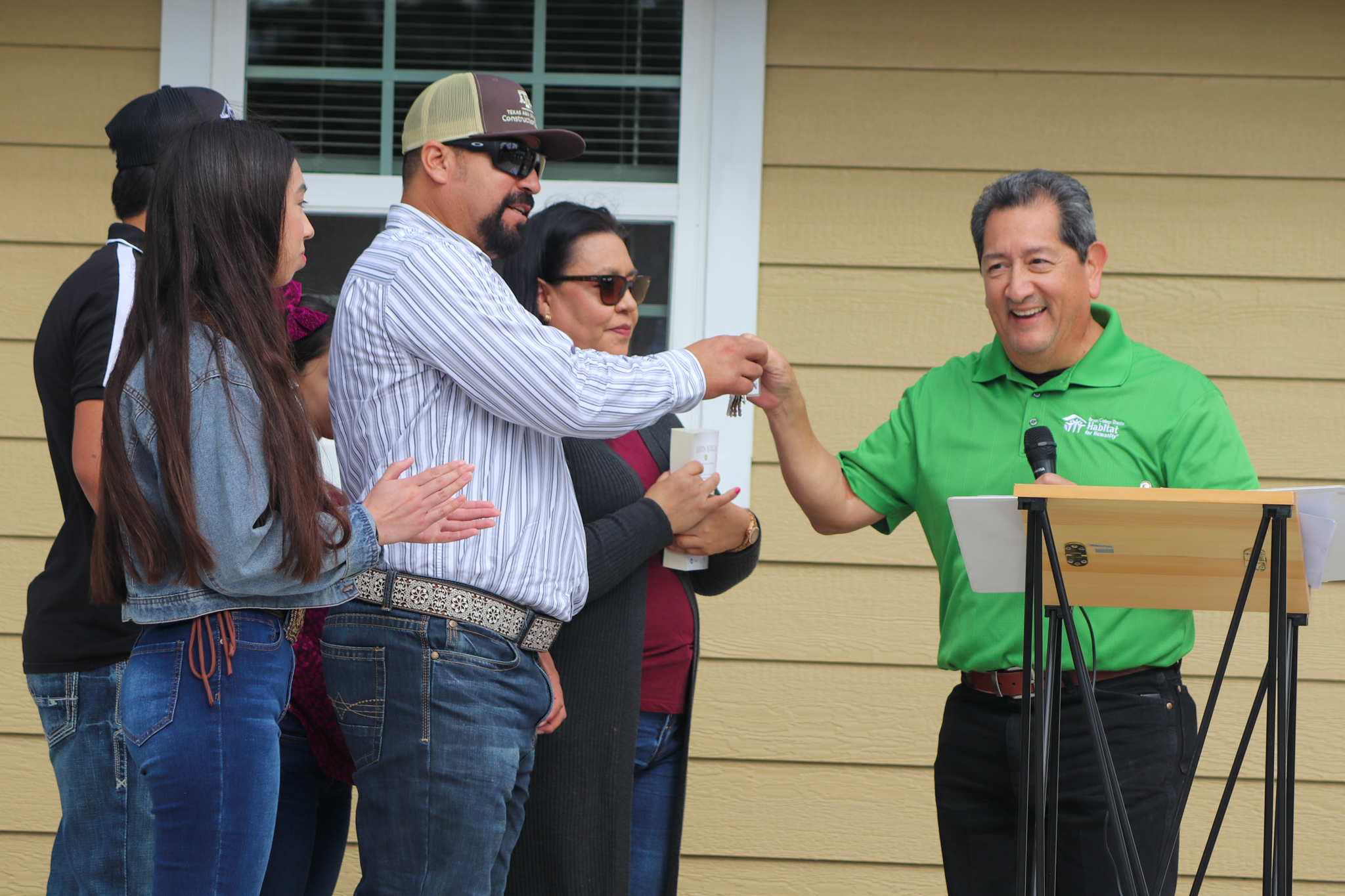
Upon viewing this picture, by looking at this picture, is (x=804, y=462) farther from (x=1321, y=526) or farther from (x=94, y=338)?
(x=94, y=338)

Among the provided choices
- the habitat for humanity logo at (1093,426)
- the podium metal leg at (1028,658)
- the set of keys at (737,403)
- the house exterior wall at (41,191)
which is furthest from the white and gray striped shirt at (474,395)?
the house exterior wall at (41,191)

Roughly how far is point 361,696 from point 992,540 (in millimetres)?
919

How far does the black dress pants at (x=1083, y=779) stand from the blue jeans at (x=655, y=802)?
0.52 m

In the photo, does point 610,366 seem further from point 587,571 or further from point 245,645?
point 245,645

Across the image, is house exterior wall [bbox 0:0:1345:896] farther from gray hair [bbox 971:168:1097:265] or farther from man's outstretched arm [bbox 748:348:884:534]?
gray hair [bbox 971:168:1097:265]

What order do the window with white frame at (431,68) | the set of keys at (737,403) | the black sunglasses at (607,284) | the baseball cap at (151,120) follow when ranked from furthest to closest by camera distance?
the window with white frame at (431,68) < the black sunglasses at (607,284) < the set of keys at (737,403) < the baseball cap at (151,120)

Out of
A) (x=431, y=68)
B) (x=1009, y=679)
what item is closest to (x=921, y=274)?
(x=1009, y=679)

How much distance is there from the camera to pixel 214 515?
4.81 feet

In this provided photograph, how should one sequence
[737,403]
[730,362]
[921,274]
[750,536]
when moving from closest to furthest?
[730,362], [737,403], [750,536], [921,274]

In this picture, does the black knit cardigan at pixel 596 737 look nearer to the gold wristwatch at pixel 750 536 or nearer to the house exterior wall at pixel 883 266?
the gold wristwatch at pixel 750 536

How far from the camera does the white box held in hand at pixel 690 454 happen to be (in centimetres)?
212

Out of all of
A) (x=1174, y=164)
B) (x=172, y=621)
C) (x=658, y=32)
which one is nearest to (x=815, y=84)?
(x=658, y=32)

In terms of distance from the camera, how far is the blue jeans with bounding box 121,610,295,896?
57.2 inches

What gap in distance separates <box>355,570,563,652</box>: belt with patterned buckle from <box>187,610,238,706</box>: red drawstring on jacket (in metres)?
0.20
